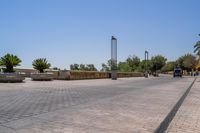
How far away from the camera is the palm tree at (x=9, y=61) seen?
132 ft

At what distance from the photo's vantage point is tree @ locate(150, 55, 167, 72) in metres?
124

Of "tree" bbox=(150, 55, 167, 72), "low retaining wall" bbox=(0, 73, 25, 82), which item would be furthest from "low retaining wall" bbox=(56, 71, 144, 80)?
"tree" bbox=(150, 55, 167, 72)

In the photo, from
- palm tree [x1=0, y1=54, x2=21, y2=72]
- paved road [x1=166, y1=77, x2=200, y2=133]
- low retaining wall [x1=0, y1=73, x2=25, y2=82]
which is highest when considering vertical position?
palm tree [x1=0, y1=54, x2=21, y2=72]

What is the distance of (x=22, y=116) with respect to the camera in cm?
788

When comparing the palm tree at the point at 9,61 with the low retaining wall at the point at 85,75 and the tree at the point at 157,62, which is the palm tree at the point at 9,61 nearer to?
the low retaining wall at the point at 85,75

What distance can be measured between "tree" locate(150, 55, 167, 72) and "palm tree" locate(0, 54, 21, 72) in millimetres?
87566

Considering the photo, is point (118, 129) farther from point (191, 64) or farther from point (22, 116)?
point (191, 64)

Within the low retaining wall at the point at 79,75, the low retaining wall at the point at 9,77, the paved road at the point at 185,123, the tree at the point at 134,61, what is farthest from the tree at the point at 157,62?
the paved road at the point at 185,123

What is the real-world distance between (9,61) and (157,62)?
92594mm

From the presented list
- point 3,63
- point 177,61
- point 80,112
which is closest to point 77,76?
point 3,63

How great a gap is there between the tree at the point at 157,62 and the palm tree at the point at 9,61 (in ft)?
287

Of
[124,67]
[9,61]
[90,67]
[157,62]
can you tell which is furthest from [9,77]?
[157,62]

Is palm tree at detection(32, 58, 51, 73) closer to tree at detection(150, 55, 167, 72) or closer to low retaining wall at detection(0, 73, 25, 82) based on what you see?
low retaining wall at detection(0, 73, 25, 82)

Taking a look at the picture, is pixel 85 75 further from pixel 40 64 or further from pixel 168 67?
pixel 168 67
